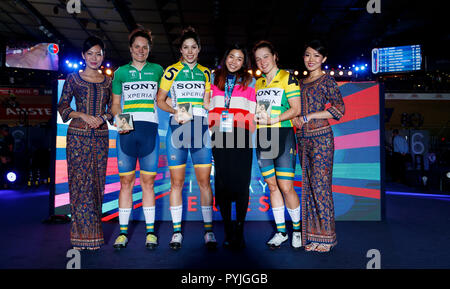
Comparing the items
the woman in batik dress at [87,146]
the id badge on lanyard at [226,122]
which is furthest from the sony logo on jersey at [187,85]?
the woman in batik dress at [87,146]

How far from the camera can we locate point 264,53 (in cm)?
298

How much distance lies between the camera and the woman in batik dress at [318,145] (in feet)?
9.44

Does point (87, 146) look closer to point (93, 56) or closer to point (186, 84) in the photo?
point (93, 56)

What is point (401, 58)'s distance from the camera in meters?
9.40

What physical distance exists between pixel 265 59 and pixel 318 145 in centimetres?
93

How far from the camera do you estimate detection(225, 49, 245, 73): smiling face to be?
2910 millimetres

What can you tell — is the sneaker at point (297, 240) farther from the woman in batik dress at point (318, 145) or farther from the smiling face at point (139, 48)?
the smiling face at point (139, 48)

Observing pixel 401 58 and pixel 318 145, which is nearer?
pixel 318 145

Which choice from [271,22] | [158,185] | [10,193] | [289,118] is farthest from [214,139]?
[271,22]

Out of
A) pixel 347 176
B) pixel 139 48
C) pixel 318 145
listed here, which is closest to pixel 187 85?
pixel 139 48

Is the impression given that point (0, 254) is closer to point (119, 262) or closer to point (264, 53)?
point (119, 262)

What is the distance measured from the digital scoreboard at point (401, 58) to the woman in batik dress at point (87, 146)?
8984 millimetres
